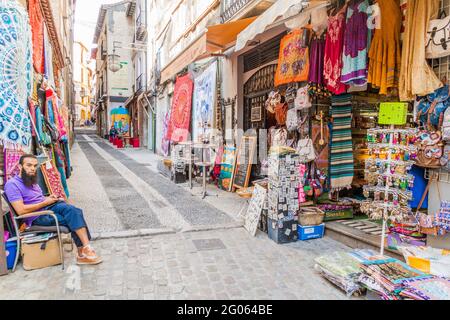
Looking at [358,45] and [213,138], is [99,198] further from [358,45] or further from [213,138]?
[358,45]

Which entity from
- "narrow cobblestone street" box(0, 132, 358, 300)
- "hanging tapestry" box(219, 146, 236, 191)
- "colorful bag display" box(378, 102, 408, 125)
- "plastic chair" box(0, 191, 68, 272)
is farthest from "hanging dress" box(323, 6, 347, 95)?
"plastic chair" box(0, 191, 68, 272)

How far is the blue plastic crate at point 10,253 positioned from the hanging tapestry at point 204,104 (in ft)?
19.6

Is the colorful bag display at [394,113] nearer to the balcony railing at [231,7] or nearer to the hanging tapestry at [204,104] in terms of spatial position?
the balcony railing at [231,7]

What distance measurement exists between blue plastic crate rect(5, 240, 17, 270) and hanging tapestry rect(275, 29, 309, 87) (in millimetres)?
4929

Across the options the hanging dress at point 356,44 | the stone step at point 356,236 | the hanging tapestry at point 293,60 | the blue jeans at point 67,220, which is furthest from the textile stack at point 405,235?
the blue jeans at point 67,220

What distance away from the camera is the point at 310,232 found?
203 inches

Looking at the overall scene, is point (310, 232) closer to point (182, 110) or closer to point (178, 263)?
point (178, 263)

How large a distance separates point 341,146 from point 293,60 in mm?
1814

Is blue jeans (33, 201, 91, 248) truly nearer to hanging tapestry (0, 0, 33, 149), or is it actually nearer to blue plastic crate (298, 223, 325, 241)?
hanging tapestry (0, 0, 33, 149)

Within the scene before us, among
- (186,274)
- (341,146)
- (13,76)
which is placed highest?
(13,76)

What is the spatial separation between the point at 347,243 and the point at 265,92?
4.60 m

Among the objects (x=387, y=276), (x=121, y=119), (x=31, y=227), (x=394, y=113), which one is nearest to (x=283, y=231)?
(x=387, y=276)

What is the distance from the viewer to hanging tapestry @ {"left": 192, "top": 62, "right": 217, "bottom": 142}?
32.8 feet
